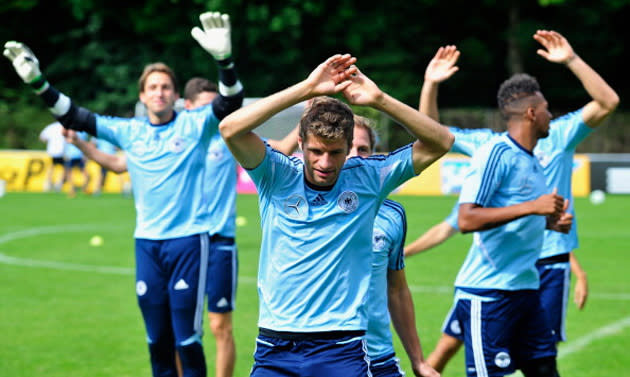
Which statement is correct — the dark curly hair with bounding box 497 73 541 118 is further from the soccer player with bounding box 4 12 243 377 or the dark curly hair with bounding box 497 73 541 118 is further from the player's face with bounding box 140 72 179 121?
the player's face with bounding box 140 72 179 121

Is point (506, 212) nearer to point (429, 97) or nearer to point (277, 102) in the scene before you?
point (429, 97)

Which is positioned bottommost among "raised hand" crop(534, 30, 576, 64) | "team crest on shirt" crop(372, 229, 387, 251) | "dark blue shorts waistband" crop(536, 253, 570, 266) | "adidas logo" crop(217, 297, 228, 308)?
"adidas logo" crop(217, 297, 228, 308)

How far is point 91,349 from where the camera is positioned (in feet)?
30.0

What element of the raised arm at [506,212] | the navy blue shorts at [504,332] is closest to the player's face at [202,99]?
the raised arm at [506,212]

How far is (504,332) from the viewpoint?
19.9 feet

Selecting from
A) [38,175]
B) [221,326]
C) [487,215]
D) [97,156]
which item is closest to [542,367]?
[487,215]

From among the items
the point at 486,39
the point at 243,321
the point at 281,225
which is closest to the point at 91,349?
the point at 243,321

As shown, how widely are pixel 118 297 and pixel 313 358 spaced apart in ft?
26.0

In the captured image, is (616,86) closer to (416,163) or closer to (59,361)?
(59,361)

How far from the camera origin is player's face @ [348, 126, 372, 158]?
5.27m

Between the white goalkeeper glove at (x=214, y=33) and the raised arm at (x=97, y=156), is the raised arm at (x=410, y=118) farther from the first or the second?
the raised arm at (x=97, y=156)

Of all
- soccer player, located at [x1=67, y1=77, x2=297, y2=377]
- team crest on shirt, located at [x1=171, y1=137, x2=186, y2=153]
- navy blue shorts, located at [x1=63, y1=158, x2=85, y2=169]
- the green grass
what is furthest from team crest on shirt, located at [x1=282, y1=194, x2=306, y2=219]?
navy blue shorts, located at [x1=63, y1=158, x2=85, y2=169]

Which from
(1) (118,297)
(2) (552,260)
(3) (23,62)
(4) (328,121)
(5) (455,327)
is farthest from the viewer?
(1) (118,297)

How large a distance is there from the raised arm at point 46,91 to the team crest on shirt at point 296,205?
278cm
